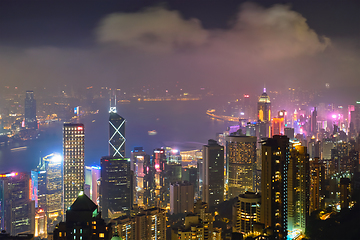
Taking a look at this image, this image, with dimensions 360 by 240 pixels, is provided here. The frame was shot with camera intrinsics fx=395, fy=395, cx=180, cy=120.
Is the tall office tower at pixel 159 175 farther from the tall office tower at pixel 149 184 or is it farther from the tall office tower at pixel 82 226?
the tall office tower at pixel 82 226

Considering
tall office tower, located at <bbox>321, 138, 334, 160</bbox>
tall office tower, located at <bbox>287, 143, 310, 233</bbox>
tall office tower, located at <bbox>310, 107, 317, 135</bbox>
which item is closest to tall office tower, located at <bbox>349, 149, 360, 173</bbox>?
tall office tower, located at <bbox>321, 138, 334, 160</bbox>

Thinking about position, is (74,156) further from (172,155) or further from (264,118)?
(264,118)

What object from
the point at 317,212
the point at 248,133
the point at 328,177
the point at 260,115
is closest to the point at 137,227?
the point at 317,212

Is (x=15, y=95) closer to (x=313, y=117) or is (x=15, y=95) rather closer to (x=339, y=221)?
(x=339, y=221)

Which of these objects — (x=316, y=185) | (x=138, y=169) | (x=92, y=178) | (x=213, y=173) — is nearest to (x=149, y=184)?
(x=138, y=169)

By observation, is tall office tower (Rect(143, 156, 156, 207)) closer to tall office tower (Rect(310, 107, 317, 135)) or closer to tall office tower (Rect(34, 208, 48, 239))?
tall office tower (Rect(34, 208, 48, 239))
